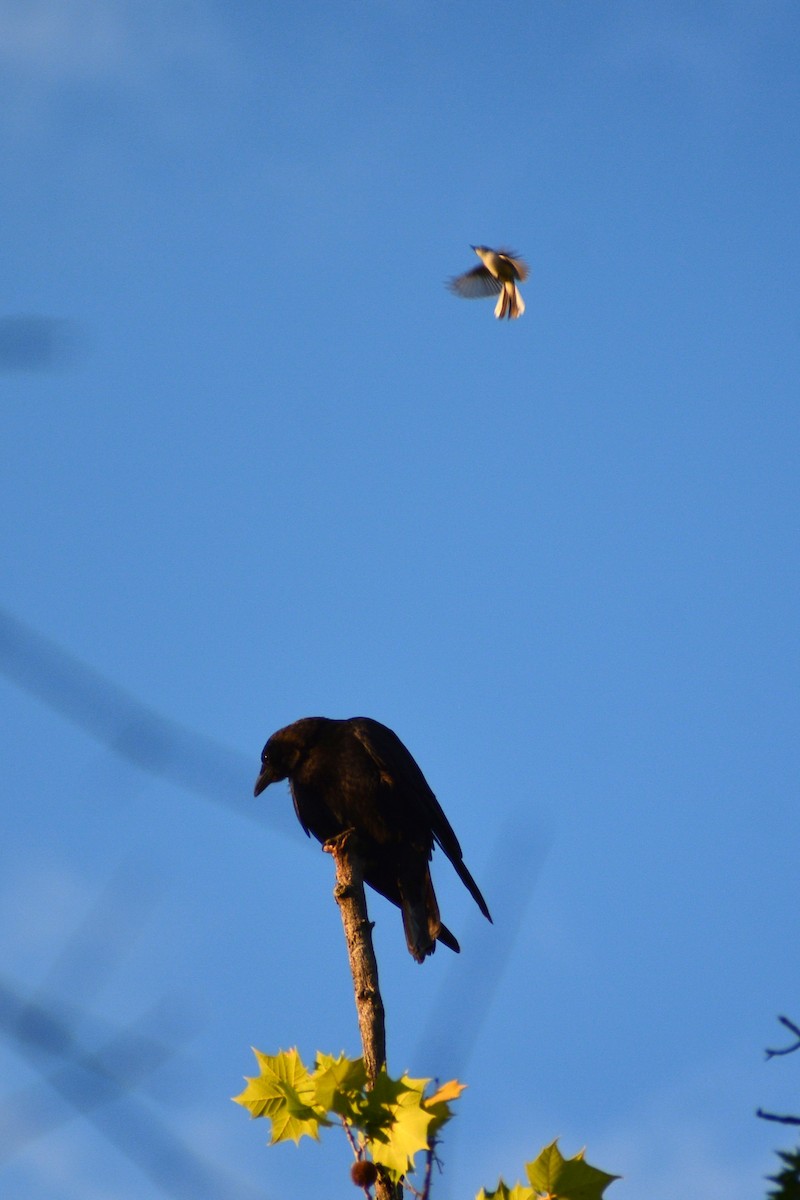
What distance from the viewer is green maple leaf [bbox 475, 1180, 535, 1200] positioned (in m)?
2.87

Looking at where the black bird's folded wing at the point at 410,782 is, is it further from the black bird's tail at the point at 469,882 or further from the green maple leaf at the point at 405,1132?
the green maple leaf at the point at 405,1132

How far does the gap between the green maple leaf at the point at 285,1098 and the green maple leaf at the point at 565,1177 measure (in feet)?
1.70

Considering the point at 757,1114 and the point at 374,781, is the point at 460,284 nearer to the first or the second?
the point at 374,781

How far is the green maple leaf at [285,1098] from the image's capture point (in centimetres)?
304

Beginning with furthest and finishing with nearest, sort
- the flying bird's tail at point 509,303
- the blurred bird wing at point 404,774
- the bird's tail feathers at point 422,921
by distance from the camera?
the flying bird's tail at point 509,303, the blurred bird wing at point 404,774, the bird's tail feathers at point 422,921

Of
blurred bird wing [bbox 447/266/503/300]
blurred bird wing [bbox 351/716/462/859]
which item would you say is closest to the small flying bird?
blurred bird wing [bbox 447/266/503/300]

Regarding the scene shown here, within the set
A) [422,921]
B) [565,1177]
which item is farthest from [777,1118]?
[422,921]

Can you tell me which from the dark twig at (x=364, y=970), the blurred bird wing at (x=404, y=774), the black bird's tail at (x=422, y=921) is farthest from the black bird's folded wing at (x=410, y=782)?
the dark twig at (x=364, y=970)

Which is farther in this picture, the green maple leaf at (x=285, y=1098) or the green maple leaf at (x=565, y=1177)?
the green maple leaf at (x=285, y=1098)

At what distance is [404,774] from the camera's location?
6.48m

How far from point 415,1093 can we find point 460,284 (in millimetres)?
8502

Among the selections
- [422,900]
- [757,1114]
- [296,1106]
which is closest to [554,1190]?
[296,1106]

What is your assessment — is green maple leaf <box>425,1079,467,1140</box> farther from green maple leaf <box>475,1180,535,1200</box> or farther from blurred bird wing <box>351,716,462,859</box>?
blurred bird wing <box>351,716,462,859</box>

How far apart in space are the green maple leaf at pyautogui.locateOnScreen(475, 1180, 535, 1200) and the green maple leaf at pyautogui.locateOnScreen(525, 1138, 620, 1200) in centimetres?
2
